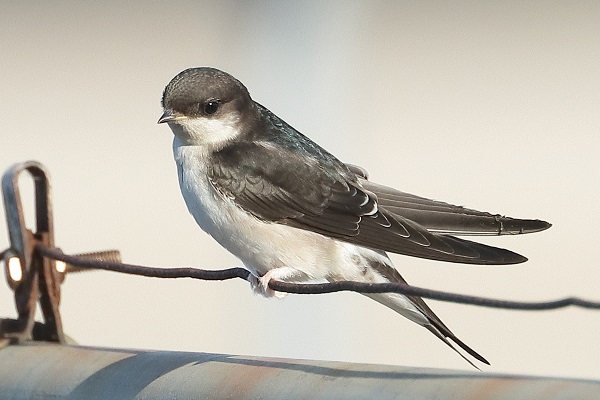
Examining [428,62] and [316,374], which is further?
[428,62]

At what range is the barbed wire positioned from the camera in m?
0.96

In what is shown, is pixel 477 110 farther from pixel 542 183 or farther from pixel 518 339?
pixel 518 339

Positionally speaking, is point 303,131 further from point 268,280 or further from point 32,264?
point 32,264

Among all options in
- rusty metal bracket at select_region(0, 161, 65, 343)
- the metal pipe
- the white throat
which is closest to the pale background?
the white throat

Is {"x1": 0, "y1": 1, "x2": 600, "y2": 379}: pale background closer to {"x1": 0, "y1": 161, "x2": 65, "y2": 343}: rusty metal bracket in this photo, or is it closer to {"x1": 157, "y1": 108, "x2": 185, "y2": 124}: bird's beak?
{"x1": 157, "y1": 108, "x2": 185, "y2": 124}: bird's beak

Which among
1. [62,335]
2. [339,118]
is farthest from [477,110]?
[62,335]

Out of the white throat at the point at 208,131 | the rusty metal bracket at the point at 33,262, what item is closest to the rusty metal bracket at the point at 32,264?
the rusty metal bracket at the point at 33,262

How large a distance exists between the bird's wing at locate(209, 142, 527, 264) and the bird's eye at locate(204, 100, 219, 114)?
92 mm

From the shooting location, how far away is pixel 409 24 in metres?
5.46

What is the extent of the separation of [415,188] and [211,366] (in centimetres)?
411

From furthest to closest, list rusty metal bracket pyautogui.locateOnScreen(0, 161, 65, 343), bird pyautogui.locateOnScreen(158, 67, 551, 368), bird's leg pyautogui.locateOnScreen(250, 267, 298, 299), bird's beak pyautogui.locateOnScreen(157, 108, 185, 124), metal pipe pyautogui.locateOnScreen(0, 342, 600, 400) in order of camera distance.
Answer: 1. bird's beak pyautogui.locateOnScreen(157, 108, 185, 124)
2. bird pyautogui.locateOnScreen(158, 67, 551, 368)
3. bird's leg pyautogui.locateOnScreen(250, 267, 298, 299)
4. rusty metal bracket pyautogui.locateOnScreen(0, 161, 65, 343)
5. metal pipe pyautogui.locateOnScreen(0, 342, 600, 400)

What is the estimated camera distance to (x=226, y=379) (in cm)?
110

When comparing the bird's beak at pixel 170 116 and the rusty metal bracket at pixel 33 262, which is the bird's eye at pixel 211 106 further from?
the rusty metal bracket at pixel 33 262

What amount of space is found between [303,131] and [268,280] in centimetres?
331
